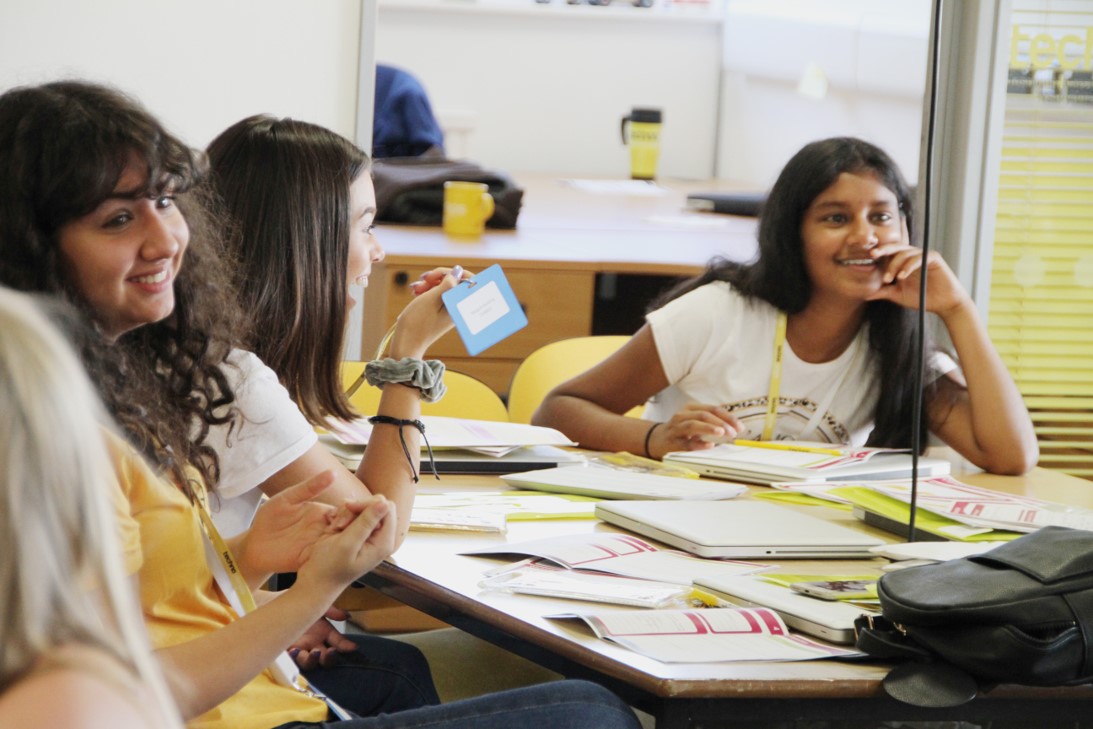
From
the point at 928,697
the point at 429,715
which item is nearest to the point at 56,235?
the point at 429,715

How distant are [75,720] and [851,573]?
973 millimetres

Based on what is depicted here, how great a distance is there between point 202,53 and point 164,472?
1487mm

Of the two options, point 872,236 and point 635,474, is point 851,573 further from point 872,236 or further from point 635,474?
point 872,236

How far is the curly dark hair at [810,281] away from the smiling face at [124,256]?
3.92ft

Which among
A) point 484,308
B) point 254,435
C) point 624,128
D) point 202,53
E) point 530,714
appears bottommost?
point 530,714

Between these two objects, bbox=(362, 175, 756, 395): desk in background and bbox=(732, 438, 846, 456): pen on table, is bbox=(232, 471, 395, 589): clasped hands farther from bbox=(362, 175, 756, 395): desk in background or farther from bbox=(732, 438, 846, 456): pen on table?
bbox=(362, 175, 756, 395): desk in background

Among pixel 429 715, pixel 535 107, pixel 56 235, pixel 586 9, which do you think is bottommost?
pixel 429 715

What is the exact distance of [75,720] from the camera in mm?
702

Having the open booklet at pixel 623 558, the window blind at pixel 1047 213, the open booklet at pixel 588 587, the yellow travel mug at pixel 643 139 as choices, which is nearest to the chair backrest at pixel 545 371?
the open booklet at pixel 623 558

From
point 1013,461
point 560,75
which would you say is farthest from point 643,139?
point 1013,461

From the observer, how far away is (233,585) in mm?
1282

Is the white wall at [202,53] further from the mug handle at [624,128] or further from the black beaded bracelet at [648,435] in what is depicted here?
the mug handle at [624,128]

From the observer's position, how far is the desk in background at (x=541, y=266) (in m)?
3.14

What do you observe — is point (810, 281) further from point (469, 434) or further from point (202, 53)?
point (202, 53)
